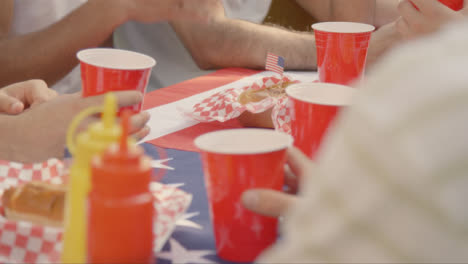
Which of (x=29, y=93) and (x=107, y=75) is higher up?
(x=107, y=75)

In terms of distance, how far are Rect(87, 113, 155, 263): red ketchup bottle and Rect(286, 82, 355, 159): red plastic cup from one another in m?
0.36

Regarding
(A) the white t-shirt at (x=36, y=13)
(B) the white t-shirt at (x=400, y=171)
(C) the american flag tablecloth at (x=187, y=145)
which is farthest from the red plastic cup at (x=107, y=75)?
(A) the white t-shirt at (x=36, y=13)

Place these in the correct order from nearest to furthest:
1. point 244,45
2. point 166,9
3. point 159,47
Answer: point 166,9 → point 244,45 → point 159,47

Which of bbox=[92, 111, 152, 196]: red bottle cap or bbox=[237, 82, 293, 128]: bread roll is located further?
bbox=[237, 82, 293, 128]: bread roll

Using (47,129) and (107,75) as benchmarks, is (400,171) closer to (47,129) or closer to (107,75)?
(107,75)

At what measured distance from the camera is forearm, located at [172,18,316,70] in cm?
183

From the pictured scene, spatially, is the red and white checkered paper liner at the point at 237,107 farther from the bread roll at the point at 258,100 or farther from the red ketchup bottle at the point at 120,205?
the red ketchup bottle at the point at 120,205

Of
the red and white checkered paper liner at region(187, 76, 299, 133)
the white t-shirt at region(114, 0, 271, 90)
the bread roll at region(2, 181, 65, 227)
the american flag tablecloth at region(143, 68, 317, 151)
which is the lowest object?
the white t-shirt at region(114, 0, 271, 90)

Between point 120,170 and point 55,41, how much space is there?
4.41ft

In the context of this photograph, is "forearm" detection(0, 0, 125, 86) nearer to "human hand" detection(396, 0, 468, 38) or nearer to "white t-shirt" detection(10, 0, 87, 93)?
"white t-shirt" detection(10, 0, 87, 93)

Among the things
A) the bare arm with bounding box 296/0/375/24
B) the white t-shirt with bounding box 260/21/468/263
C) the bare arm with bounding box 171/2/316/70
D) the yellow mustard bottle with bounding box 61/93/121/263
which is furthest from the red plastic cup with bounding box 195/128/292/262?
the bare arm with bounding box 296/0/375/24

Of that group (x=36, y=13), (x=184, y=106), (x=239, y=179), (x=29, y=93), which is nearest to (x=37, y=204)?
(x=239, y=179)

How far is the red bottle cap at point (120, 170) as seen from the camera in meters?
0.53

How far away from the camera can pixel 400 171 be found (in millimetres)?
349
